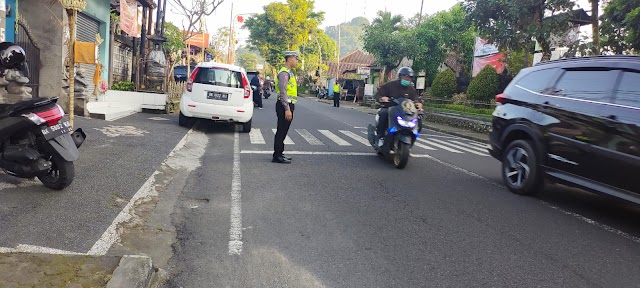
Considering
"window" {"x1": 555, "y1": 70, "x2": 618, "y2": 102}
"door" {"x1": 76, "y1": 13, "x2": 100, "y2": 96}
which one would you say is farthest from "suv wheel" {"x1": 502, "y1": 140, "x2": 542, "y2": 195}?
"door" {"x1": 76, "y1": 13, "x2": 100, "y2": 96}

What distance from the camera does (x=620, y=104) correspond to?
211 inches

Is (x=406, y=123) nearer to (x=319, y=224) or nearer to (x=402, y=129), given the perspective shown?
(x=402, y=129)

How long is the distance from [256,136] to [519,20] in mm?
9951

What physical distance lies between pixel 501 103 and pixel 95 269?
5.83 m

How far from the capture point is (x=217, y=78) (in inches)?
479

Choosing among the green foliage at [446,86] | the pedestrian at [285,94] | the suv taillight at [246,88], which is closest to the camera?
the pedestrian at [285,94]

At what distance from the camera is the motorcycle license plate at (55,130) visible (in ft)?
17.0

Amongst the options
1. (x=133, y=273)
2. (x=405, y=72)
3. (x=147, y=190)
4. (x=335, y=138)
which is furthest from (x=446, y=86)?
(x=133, y=273)

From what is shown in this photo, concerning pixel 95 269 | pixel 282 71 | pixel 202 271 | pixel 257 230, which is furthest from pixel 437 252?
pixel 282 71

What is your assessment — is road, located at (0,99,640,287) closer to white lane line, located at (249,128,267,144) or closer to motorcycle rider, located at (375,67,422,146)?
motorcycle rider, located at (375,67,422,146)

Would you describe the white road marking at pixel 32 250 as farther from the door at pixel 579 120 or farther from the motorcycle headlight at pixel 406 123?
the motorcycle headlight at pixel 406 123

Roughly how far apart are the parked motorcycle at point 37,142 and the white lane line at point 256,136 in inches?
225

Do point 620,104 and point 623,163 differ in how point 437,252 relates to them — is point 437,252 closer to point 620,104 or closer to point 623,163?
point 623,163

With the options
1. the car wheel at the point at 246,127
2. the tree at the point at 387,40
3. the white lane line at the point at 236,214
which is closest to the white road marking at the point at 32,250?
the white lane line at the point at 236,214
